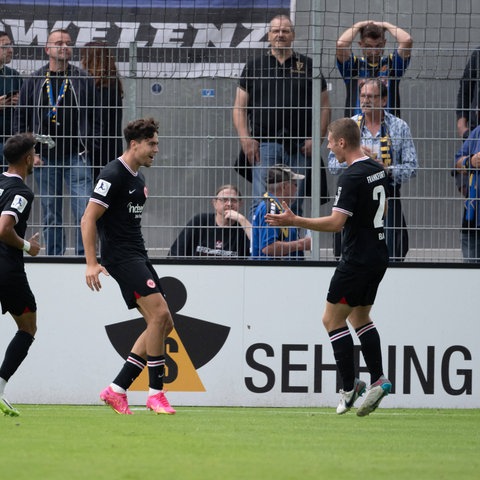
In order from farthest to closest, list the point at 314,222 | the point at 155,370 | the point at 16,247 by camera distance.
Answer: the point at 155,370 → the point at 16,247 → the point at 314,222

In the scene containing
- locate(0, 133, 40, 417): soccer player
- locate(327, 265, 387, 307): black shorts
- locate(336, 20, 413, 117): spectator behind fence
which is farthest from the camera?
locate(336, 20, 413, 117): spectator behind fence

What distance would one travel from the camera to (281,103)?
12.2 metres

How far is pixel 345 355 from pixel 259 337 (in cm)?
231

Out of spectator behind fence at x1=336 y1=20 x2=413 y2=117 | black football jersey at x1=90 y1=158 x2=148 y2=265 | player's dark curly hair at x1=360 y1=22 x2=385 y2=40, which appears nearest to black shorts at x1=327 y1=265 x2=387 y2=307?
black football jersey at x1=90 y1=158 x2=148 y2=265

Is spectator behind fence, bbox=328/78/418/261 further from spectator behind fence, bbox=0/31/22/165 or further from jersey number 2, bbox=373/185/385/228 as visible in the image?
spectator behind fence, bbox=0/31/22/165

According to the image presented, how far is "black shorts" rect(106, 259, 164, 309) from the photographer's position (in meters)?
9.66

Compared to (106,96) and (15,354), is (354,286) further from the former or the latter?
(106,96)

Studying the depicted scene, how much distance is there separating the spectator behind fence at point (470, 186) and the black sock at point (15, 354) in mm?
4547

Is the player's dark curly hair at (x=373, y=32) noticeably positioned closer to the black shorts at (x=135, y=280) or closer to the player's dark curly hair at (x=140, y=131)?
the player's dark curly hair at (x=140, y=131)

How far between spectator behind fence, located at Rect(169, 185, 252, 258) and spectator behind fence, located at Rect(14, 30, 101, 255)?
105 centimetres

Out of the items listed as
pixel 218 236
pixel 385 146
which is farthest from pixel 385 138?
pixel 218 236

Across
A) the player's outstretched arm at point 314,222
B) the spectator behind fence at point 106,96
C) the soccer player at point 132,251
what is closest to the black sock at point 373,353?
the player's outstretched arm at point 314,222

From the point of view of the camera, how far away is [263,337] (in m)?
12.0

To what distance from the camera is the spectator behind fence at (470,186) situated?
12008 millimetres
